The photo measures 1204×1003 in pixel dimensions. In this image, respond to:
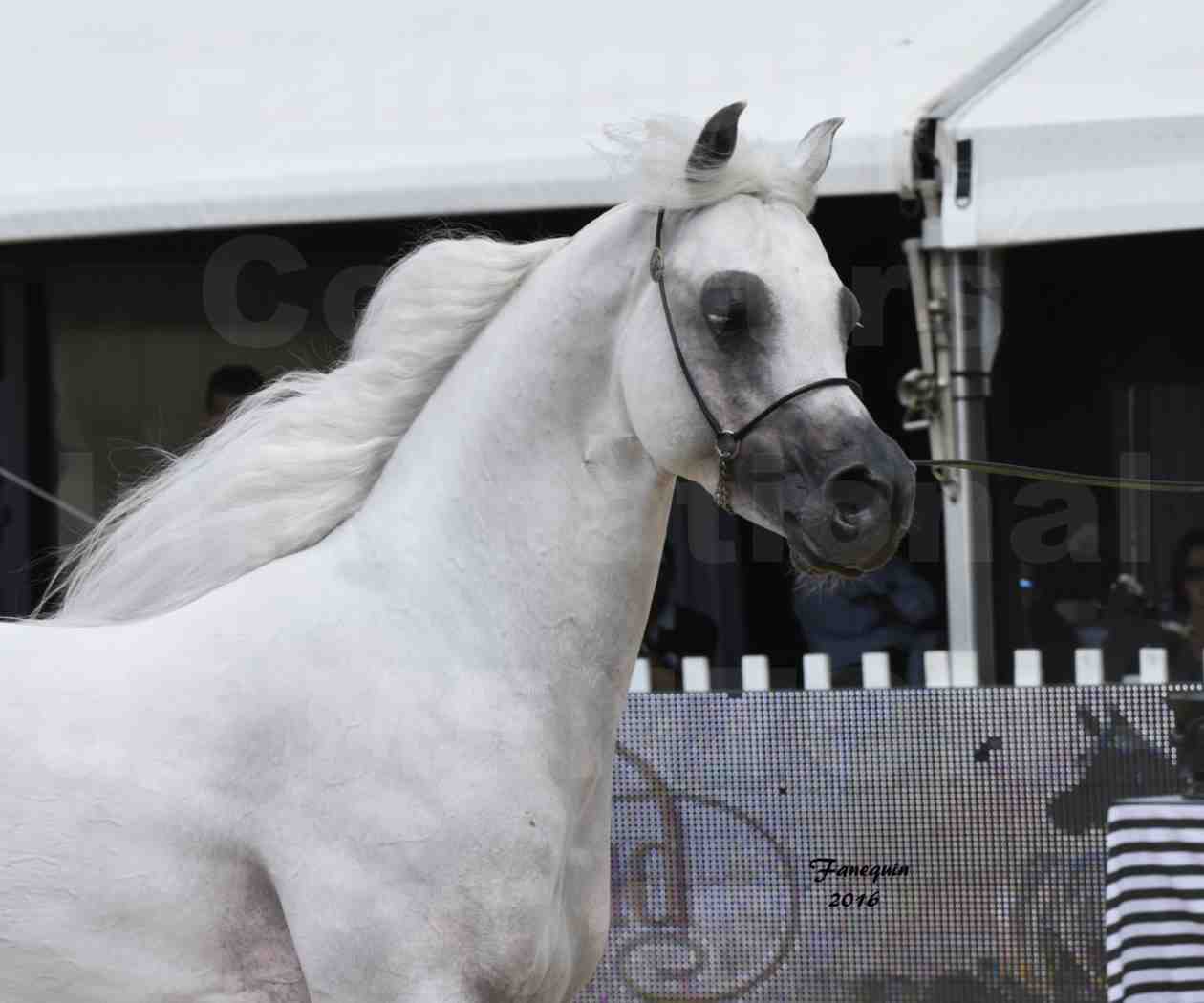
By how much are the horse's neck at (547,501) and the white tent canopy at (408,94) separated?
2177 mm

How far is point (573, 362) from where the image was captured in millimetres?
2082

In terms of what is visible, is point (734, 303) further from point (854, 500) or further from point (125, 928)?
point (125, 928)

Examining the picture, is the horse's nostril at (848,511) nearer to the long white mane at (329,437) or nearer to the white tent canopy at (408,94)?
the long white mane at (329,437)

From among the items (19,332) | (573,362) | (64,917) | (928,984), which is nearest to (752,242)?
(573,362)

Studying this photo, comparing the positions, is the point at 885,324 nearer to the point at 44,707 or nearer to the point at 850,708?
the point at 850,708

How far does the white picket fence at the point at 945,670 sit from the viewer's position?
3.79m

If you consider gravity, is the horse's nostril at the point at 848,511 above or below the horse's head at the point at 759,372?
below

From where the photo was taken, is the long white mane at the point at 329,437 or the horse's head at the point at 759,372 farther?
the long white mane at the point at 329,437

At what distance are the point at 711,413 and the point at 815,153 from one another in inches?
17.2

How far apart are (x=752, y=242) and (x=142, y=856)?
1.05 m

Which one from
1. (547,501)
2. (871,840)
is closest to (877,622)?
(871,840)

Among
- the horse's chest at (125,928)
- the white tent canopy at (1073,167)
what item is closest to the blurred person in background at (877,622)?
the white tent canopy at (1073,167)

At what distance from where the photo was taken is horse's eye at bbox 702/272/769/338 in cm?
197

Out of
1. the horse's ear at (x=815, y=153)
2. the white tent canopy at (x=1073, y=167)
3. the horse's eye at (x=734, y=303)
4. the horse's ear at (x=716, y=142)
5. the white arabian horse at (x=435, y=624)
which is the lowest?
the white arabian horse at (x=435, y=624)
